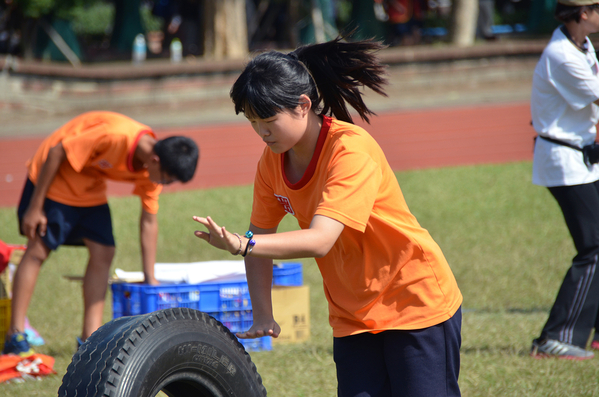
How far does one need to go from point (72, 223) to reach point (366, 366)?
2.54 metres

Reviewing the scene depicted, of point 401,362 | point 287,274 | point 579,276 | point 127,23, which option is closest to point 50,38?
point 127,23

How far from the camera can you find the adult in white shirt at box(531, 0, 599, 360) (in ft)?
11.5

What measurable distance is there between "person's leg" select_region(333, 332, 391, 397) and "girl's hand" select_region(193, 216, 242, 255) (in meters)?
0.71

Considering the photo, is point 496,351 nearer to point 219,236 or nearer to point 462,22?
point 219,236

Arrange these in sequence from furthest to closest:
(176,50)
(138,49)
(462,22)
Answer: (176,50) < (138,49) < (462,22)

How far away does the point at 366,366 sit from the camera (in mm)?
2219

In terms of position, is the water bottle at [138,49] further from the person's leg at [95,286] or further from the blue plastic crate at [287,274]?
the blue plastic crate at [287,274]

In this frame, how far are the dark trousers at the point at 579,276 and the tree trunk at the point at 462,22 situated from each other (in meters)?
13.4

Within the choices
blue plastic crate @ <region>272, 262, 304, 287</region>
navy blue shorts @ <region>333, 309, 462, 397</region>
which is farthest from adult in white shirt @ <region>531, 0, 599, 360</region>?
navy blue shorts @ <region>333, 309, 462, 397</region>

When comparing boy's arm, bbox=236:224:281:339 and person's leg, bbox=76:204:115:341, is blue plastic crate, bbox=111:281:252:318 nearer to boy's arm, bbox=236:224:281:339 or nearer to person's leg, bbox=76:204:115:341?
person's leg, bbox=76:204:115:341

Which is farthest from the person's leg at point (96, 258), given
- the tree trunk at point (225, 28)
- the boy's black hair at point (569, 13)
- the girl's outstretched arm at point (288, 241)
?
the tree trunk at point (225, 28)

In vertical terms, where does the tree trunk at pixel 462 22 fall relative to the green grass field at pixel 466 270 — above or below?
above

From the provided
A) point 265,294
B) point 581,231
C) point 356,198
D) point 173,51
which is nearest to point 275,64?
point 356,198

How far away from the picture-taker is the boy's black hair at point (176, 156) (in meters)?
3.88
